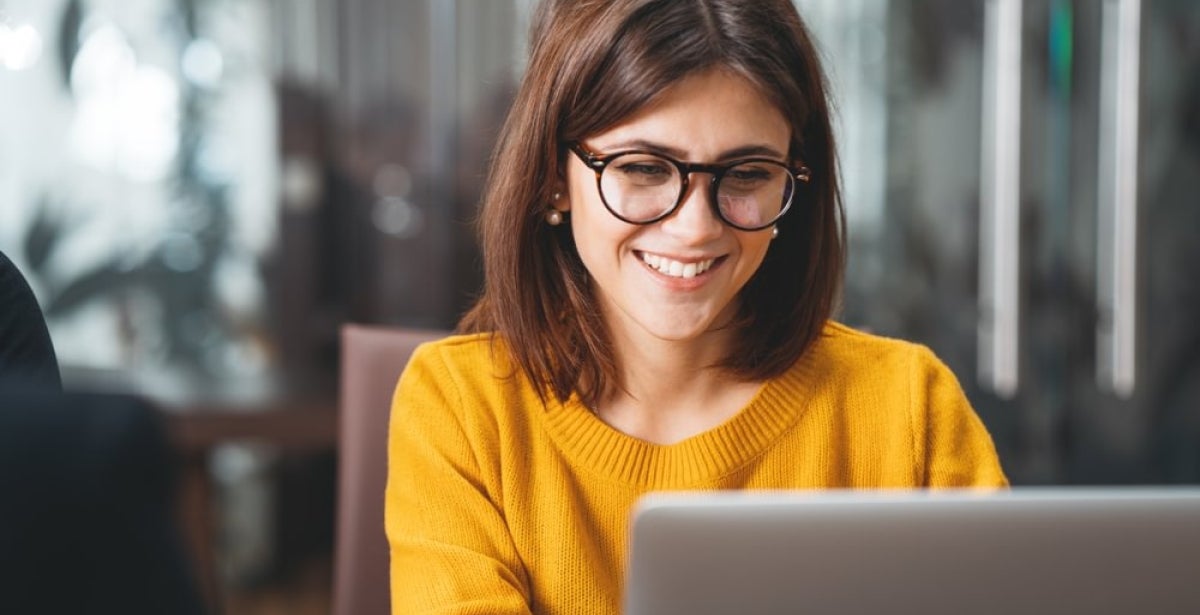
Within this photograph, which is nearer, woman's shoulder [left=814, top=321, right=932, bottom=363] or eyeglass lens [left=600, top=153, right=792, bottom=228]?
eyeglass lens [left=600, top=153, right=792, bottom=228]

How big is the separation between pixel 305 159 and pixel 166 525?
2.78 metres

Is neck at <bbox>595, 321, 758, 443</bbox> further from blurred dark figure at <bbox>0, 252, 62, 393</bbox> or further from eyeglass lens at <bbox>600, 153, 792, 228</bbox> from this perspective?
blurred dark figure at <bbox>0, 252, 62, 393</bbox>

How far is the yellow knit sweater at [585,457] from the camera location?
1132mm

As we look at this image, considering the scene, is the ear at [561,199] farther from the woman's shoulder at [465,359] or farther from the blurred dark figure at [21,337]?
the blurred dark figure at [21,337]

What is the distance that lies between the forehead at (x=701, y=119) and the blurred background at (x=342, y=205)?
1698mm

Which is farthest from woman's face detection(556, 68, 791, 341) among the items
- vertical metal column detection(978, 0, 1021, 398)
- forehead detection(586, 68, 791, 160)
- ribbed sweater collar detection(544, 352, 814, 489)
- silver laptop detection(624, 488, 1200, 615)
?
vertical metal column detection(978, 0, 1021, 398)

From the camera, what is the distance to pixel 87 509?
1.80ft

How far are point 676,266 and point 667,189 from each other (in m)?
0.07

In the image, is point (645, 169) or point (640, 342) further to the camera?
point (640, 342)

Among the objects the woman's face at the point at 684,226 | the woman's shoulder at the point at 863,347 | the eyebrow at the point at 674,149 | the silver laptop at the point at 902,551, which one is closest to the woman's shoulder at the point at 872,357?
the woman's shoulder at the point at 863,347

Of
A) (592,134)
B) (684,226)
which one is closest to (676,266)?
(684,226)

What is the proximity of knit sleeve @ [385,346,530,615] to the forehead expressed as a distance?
31cm

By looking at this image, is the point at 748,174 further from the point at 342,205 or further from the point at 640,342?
the point at 342,205

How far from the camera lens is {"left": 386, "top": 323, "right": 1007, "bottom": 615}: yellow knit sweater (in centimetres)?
113
